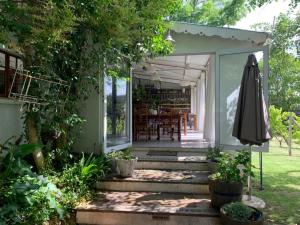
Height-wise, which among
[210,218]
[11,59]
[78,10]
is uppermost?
[78,10]

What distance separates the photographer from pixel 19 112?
5.44 m

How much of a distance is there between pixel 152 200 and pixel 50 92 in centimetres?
218

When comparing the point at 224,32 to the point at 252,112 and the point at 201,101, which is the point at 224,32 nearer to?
the point at 252,112

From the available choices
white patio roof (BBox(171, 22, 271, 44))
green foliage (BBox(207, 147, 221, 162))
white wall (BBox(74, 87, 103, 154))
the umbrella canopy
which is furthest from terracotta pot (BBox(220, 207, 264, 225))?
white patio roof (BBox(171, 22, 271, 44))

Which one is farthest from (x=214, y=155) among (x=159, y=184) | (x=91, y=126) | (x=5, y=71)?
(x=5, y=71)

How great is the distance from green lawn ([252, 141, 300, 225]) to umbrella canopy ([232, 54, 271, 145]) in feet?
3.55

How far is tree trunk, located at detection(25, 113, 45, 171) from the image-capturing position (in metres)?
4.44

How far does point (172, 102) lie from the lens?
16.0 metres

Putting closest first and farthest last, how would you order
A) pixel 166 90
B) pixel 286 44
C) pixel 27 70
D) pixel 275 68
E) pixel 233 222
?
1. pixel 233 222
2. pixel 27 70
3. pixel 286 44
4. pixel 166 90
5. pixel 275 68

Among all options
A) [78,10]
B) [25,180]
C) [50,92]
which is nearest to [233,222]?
[25,180]

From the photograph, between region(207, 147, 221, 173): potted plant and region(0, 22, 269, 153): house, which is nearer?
region(207, 147, 221, 173): potted plant

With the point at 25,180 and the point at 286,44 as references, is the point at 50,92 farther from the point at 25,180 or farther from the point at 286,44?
the point at 286,44

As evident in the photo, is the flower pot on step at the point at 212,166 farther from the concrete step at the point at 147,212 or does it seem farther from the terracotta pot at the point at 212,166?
the concrete step at the point at 147,212

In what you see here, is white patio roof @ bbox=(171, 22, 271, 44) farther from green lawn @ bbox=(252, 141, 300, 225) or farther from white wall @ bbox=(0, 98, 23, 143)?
white wall @ bbox=(0, 98, 23, 143)
